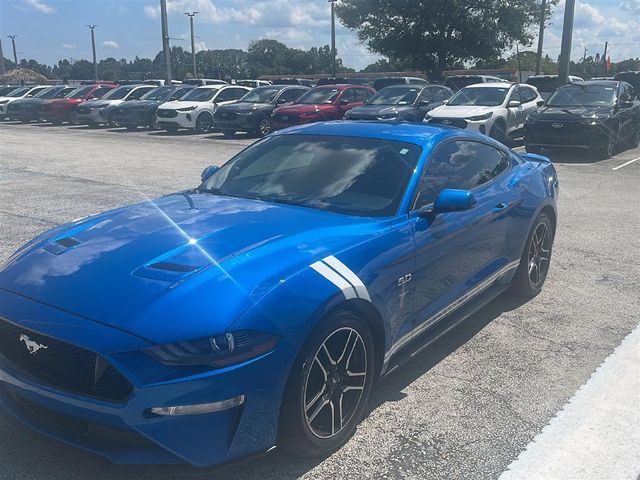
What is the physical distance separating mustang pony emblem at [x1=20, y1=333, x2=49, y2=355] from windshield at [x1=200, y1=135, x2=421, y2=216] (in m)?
1.62

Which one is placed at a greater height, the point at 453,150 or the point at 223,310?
the point at 453,150

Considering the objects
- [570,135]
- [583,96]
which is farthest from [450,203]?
[583,96]

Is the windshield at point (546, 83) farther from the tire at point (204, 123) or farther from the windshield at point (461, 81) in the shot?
the tire at point (204, 123)

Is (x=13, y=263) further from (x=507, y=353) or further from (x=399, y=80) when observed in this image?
(x=399, y=80)

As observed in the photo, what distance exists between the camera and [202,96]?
23.1 meters

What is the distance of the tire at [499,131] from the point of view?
50.0ft

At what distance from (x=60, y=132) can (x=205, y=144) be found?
8351 mm

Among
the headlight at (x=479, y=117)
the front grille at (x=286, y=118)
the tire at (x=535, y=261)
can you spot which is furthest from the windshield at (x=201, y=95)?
the tire at (x=535, y=261)

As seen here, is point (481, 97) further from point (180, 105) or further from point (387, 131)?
point (387, 131)

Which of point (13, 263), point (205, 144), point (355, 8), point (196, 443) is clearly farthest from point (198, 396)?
point (355, 8)

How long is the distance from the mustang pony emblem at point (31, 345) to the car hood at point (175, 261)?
0.17m

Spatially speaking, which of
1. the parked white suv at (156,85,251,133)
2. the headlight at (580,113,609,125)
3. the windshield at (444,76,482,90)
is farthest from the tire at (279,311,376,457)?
the windshield at (444,76,482,90)

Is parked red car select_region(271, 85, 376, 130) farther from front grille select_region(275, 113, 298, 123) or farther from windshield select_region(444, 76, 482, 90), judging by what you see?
windshield select_region(444, 76, 482, 90)

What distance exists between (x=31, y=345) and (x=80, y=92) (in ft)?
93.5
